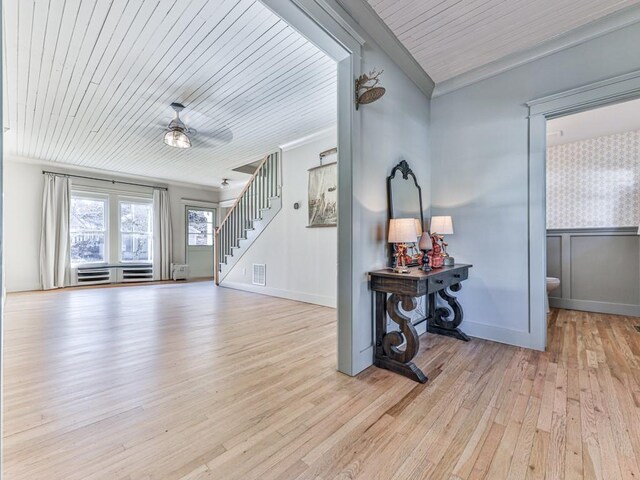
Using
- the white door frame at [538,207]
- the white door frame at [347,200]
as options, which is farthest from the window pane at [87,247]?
the white door frame at [538,207]

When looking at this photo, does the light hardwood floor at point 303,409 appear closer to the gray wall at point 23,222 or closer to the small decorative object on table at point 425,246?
the small decorative object on table at point 425,246

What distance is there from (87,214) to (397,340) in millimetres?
7099

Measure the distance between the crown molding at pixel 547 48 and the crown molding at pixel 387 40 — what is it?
0.78ft

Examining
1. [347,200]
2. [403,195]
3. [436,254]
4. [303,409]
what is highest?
[403,195]

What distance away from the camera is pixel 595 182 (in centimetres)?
401

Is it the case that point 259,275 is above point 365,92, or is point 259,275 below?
below

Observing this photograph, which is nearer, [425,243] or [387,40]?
[387,40]

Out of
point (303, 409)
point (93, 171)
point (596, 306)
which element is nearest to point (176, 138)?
point (303, 409)

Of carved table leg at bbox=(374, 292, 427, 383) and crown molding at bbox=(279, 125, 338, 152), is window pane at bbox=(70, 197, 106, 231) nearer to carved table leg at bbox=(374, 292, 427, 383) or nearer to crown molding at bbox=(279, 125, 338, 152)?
crown molding at bbox=(279, 125, 338, 152)

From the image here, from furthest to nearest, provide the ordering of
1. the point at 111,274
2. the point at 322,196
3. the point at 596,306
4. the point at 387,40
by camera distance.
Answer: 1. the point at 111,274
2. the point at 322,196
3. the point at 596,306
4. the point at 387,40

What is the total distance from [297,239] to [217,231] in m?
2.74

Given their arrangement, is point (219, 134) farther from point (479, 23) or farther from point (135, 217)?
point (135, 217)

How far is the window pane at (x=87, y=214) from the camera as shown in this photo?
6215mm

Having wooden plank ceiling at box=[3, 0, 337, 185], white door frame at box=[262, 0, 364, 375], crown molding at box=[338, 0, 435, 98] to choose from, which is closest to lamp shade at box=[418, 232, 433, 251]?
white door frame at box=[262, 0, 364, 375]
